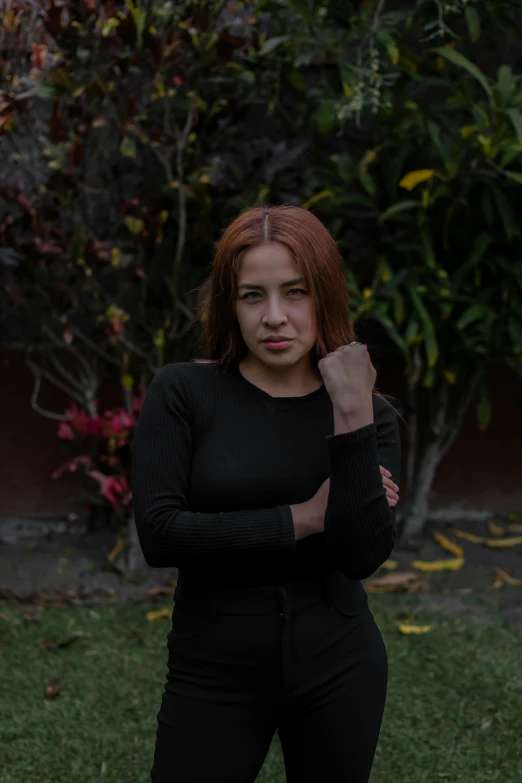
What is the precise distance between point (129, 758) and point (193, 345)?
221 cm

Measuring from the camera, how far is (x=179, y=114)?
14.5 feet

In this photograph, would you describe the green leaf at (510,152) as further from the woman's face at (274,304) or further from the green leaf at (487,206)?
the woman's face at (274,304)

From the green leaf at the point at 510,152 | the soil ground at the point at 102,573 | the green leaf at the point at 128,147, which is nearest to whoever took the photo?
the green leaf at the point at 510,152

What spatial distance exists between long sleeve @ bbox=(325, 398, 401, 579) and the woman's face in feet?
0.79

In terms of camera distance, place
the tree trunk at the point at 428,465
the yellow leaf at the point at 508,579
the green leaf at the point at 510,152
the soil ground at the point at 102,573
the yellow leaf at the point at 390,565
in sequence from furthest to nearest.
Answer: the tree trunk at the point at 428,465
the yellow leaf at the point at 390,565
the yellow leaf at the point at 508,579
the soil ground at the point at 102,573
the green leaf at the point at 510,152

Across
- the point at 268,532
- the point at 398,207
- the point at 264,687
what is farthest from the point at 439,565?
the point at 268,532

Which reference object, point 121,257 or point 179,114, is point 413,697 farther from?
point 179,114

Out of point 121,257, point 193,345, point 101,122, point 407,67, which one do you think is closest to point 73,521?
point 193,345

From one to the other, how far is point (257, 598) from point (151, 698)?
182cm

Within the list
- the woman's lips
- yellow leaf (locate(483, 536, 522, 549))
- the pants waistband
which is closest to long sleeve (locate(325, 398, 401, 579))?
the pants waistband

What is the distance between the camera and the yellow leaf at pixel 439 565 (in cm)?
465

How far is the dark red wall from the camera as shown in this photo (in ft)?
16.7

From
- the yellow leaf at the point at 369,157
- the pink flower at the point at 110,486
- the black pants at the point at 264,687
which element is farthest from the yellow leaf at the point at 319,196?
the black pants at the point at 264,687

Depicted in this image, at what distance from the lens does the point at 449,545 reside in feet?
16.1
